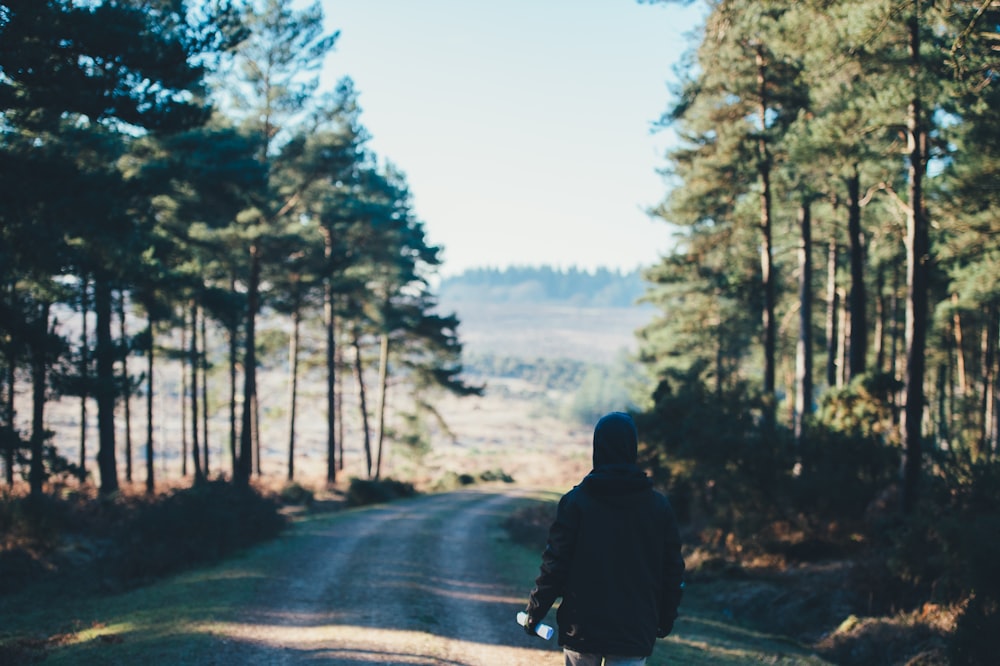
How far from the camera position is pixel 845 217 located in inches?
1089

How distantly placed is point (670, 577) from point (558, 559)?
69cm

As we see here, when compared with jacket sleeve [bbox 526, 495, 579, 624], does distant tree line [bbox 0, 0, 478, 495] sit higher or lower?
higher

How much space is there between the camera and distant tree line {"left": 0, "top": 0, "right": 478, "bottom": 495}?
39.9 ft

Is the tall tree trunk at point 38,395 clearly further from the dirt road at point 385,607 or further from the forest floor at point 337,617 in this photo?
the dirt road at point 385,607

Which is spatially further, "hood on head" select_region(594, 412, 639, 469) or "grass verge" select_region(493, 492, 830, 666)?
"grass verge" select_region(493, 492, 830, 666)

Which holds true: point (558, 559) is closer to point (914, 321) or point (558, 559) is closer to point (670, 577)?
point (670, 577)

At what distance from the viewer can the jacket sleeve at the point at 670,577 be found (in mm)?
4297

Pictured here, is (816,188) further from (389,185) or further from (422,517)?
(389,185)

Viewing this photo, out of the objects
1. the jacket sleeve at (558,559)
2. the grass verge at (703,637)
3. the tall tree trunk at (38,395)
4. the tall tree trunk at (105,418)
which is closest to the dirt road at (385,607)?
the grass verge at (703,637)

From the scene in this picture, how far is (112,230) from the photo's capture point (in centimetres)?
1534

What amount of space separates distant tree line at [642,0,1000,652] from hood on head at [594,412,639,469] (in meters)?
5.92

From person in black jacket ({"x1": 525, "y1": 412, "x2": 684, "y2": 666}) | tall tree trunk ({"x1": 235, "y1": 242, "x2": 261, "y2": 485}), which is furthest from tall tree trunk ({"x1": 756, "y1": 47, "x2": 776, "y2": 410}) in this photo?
tall tree trunk ({"x1": 235, "y1": 242, "x2": 261, "y2": 485})

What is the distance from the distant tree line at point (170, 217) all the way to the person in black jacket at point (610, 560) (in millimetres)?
10453

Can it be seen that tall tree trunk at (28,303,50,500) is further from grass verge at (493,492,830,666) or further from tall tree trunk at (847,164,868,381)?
tall tree trunk at (847,164,868,381)
